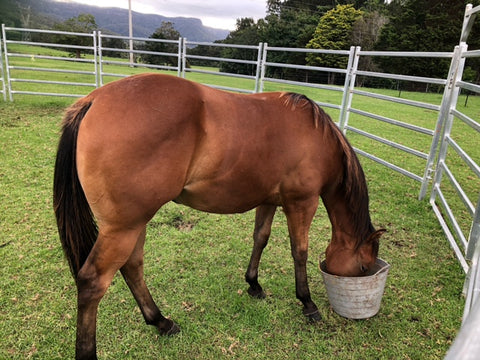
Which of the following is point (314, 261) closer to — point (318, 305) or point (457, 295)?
point (318, 305)

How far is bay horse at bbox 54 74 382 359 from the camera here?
154 centimetres

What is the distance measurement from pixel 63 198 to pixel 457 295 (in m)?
2.95

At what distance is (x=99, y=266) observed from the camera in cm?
161

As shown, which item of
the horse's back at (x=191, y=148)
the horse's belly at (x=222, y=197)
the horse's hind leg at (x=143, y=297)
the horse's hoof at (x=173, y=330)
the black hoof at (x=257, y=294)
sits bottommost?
the horse's hoof at (x=173, y=330)

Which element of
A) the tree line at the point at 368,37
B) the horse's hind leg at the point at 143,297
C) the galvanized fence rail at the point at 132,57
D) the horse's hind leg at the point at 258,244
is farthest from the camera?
the tree line at the point at 368,37

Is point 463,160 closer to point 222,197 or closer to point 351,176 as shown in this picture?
point 351,176

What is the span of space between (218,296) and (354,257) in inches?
41.1

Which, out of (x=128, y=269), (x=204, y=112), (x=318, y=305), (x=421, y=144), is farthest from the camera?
(x=421, y=144)

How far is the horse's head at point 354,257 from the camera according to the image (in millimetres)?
2217

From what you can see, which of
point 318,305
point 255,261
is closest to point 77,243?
point 255,261

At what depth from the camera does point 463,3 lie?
23.9 meters

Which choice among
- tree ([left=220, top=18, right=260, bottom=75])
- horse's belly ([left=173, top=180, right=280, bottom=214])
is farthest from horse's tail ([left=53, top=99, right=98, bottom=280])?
tree ([left=220, top=18, right=260, bottom=75])

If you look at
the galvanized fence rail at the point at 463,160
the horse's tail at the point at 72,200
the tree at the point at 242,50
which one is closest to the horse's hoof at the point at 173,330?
the horse's tail at the point at 72,200

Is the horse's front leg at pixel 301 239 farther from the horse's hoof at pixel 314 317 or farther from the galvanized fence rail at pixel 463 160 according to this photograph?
the galvanized fence rail at pixel 463 160
